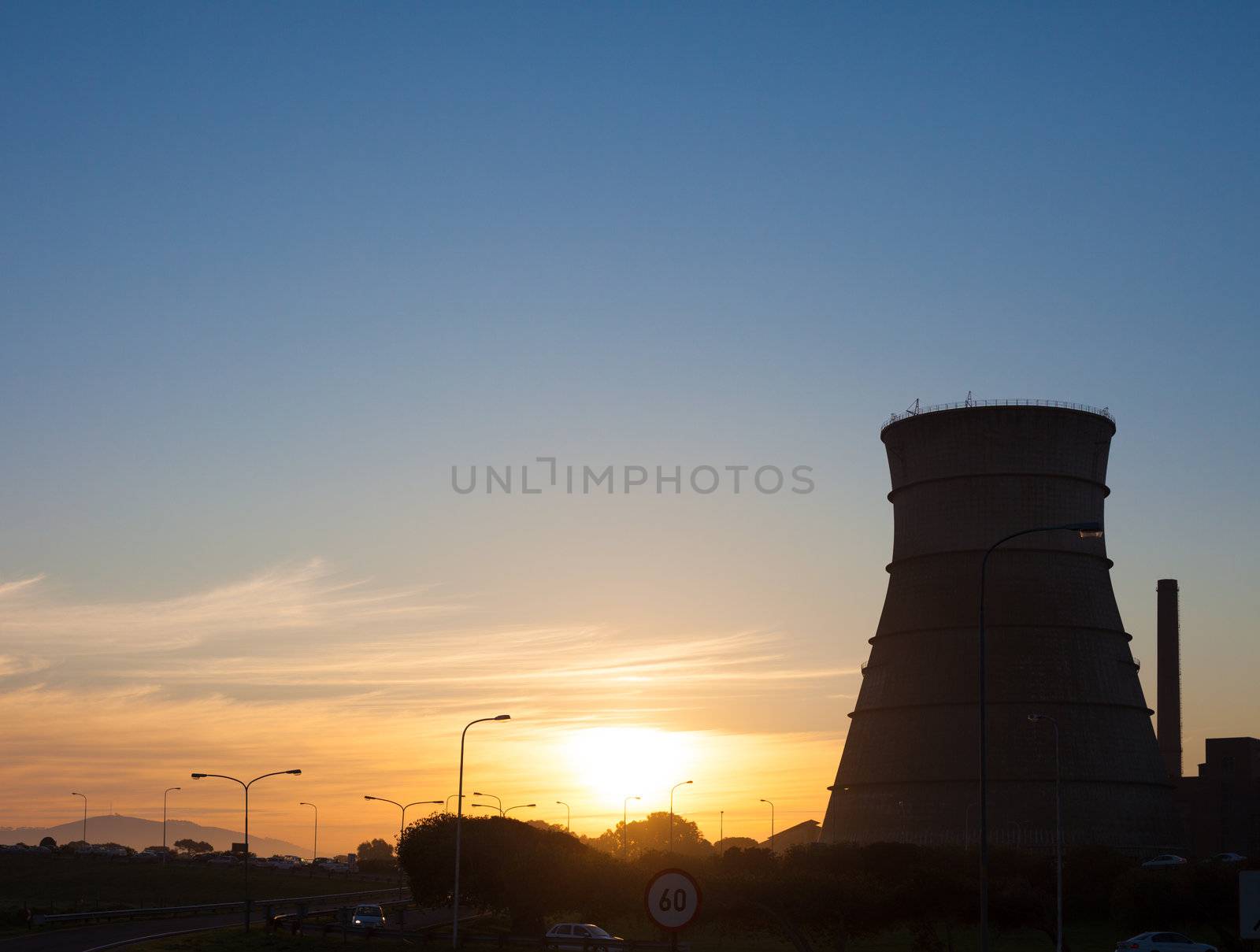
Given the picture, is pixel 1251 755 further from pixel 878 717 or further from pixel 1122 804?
pixel 878 717

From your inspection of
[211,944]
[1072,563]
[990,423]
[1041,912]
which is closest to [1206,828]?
[1072,563]

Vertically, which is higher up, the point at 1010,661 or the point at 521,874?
the point at 1010,661

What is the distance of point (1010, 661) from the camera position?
78.1 metres

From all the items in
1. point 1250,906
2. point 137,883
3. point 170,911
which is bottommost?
point 137,883

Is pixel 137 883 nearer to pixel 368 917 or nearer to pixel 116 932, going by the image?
pixel 368 917

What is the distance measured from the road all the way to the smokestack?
2212 inches

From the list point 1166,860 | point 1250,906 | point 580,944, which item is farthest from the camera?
point 1166,860

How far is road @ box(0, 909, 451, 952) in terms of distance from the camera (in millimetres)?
49719

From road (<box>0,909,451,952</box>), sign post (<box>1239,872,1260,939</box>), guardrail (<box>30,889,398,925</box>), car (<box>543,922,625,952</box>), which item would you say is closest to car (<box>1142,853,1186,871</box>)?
car (<box>543,922,625,952</box>)

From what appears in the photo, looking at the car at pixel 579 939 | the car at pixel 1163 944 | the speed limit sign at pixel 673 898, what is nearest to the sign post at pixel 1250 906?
the speed limit sign at pixel 673 898

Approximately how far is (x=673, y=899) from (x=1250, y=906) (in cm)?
524

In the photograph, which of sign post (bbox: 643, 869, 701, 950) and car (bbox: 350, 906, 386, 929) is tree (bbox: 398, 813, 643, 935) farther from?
sign post (bbox: 643, 869, 701, 950)

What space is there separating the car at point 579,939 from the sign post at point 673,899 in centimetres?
4070

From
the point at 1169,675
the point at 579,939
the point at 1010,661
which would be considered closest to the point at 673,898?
the point at 579,939
